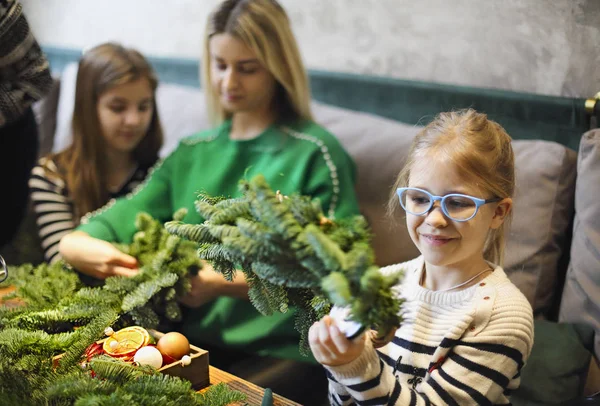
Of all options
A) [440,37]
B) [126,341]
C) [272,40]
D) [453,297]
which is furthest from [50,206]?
[453,297]

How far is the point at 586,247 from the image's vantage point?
1182 mm

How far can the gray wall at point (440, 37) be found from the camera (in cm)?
113

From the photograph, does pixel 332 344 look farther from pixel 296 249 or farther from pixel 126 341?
pixel 126 341

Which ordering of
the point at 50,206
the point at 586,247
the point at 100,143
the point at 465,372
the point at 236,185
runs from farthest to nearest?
A: 1. the point at 100,143
2. the point at 50,206
3. the point at 236,185
4. the point at 586,247
5. the point at 465,372

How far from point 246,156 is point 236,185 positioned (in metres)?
0.18

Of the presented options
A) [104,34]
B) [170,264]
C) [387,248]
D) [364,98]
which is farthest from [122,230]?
[104,34]

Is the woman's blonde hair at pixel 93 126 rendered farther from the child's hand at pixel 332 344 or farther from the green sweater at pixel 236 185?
the child's hand at pixel 332 344

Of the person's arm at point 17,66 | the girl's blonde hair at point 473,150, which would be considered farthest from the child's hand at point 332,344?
the person's arm at point 17,66

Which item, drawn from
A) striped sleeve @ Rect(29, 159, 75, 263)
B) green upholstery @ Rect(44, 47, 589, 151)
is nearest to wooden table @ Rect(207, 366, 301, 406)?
green upholstery @ Rect(44, 47, 589, 151)

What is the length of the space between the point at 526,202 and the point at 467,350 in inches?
21.0

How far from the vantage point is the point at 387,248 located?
4.37 ft

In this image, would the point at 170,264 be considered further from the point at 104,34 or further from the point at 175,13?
the point at 104,34

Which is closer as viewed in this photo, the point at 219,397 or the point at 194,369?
the point at 219,397

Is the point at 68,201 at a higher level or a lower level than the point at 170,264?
lower
